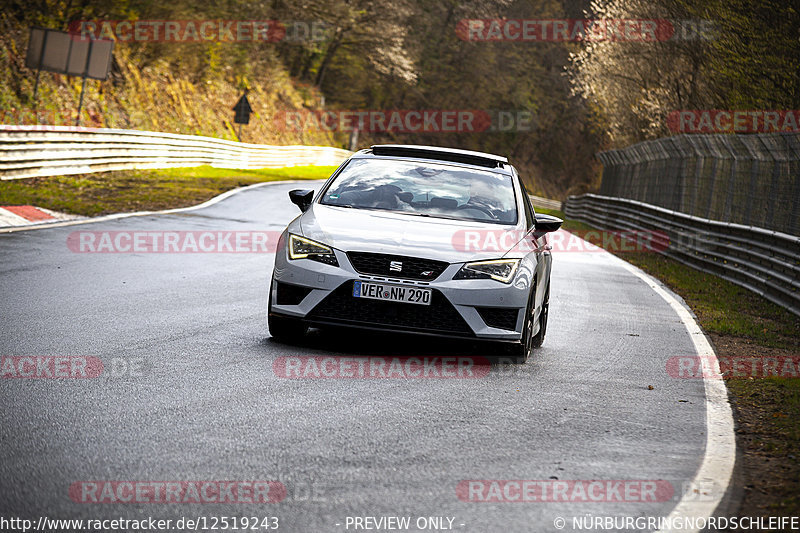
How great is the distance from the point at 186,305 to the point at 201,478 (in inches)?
217

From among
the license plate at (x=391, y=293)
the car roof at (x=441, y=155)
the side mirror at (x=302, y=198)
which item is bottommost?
the license plate at (x=391, y=293)

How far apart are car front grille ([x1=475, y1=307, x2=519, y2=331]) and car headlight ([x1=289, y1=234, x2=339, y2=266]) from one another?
3.77 feet

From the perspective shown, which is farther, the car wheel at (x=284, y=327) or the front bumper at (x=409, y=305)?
the car wheel at (x=284, y=327)

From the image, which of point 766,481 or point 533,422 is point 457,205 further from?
point 766,481

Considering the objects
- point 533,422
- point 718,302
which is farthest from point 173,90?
point 533,422

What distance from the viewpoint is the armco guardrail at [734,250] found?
1379cm

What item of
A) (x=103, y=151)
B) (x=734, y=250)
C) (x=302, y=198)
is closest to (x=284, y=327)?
(x=302, y=198)

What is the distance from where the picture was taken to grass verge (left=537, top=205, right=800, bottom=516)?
5.18 metres

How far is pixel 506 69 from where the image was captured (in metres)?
81.6
